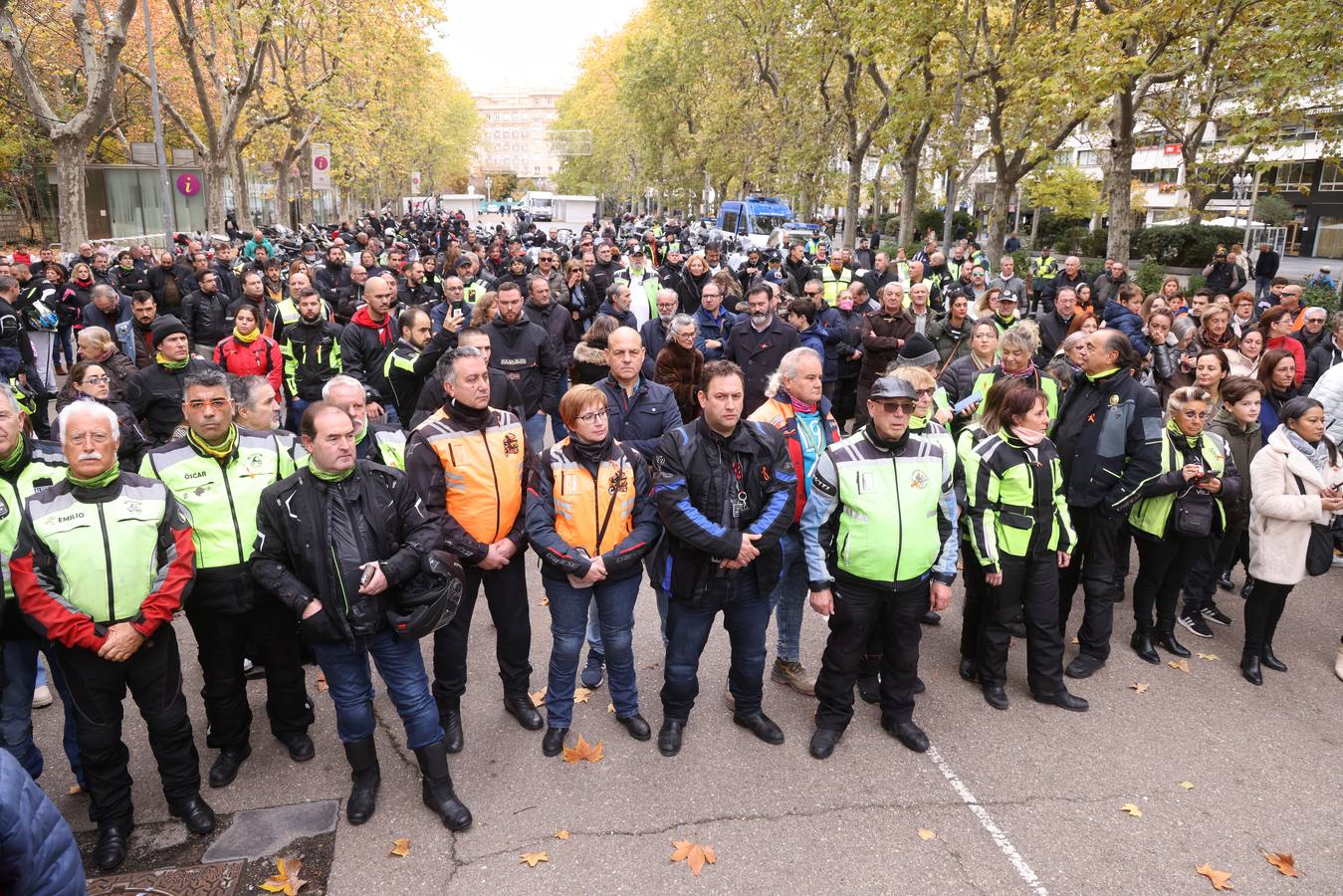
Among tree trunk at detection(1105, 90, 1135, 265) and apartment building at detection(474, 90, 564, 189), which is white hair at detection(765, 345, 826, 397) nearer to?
tree trunk at detection(1105, 90, 1135, 265)

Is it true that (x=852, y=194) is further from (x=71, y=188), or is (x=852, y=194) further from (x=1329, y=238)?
(x=1329, y=238)

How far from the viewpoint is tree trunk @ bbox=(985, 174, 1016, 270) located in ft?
61.0

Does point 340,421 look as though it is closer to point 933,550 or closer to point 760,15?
point 933,550

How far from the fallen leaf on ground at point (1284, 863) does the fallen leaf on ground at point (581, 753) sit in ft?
9.93

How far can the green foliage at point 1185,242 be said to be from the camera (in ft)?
93.1

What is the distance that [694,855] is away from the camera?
361cm

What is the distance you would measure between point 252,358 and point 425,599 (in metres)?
4.24

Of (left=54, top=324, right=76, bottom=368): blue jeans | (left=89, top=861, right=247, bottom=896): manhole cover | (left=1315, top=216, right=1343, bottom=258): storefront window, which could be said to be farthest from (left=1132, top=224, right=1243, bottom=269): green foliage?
(left=89, top=861, right=247, bottom=896): manhole cover

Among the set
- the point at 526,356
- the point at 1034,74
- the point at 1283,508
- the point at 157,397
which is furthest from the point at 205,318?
the point at 1034,74

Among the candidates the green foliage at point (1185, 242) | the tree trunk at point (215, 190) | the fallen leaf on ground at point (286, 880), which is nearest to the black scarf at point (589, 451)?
the fallen leaf on ground at point (286, 880)

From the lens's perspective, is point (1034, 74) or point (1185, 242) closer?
point (1034, 74)

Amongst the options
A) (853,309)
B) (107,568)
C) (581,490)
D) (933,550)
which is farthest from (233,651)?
(853,309)

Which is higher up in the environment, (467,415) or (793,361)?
(793,361)

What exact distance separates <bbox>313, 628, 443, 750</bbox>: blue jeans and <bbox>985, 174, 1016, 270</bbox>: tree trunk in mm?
17759
